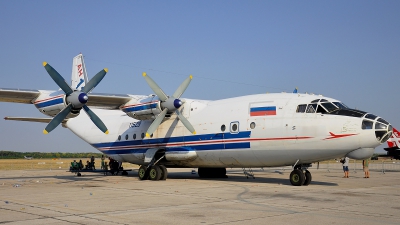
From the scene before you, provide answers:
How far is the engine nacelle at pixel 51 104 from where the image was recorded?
67.3 ft

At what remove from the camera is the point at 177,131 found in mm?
22875

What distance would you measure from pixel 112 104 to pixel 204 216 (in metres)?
15.2

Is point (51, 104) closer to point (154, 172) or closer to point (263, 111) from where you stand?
point (154, 172)

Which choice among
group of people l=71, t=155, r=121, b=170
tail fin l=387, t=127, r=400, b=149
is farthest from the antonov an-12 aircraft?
tail fin l=387, t=127, r=400, b=149

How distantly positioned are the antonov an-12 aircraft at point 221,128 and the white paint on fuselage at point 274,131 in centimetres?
4

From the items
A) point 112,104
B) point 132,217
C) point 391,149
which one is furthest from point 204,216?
point 391,149

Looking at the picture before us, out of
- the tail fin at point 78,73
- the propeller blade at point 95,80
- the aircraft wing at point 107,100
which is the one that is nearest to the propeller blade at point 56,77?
the propeller blade at point 95,80

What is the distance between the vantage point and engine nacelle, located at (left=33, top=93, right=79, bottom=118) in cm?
2051

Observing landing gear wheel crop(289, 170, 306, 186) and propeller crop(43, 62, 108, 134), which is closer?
landing gear wheel crop(289, 170, 306, 186)

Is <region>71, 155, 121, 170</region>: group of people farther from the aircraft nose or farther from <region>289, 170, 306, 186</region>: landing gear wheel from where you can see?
the aircraft nose

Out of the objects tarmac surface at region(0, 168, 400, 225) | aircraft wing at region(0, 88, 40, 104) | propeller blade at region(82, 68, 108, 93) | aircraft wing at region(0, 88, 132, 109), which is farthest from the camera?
propeller blade at region(82, 68, 108, 93)

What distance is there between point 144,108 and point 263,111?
675cm

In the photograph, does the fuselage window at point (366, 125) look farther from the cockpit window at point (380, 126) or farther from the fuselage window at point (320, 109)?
the fuselage window at point (320, 109)

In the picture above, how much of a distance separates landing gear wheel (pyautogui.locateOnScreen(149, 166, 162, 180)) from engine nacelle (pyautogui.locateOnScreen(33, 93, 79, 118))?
5.02 m
